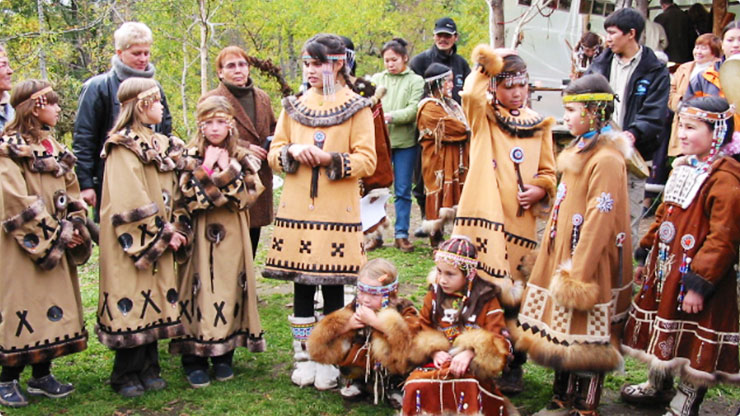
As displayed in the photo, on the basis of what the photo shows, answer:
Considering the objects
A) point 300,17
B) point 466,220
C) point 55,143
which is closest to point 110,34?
point 300,17

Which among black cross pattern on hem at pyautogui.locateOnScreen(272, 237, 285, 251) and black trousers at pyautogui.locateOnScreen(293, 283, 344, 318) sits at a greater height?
black cross pattern on hem at pyautogui.locateOnScreen(272, 237, 285, 251)

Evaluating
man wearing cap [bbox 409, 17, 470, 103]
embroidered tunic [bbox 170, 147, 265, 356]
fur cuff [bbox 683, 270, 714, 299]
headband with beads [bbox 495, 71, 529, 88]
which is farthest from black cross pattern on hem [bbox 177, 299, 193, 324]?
man wearing cap [bbox 409, 17, 470, 103]

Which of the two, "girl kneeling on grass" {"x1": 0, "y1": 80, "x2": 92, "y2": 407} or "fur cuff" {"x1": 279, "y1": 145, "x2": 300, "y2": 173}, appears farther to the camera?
"fur cuff" {"x1": 279, "y1": 145, "x2": 300, "y2": 173}

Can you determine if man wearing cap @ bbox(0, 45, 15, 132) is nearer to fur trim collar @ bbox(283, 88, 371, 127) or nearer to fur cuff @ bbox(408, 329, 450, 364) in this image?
fur trim collar @ bbox(283, 88, 371, 127)

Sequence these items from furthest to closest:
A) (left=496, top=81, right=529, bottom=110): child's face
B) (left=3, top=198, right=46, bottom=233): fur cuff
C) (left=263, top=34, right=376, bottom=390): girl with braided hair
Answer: (left=263, top=34, right=376, bottom=390): girl with braided hair < (left=496, top=81, right=529, bottom=110): child's face < (left=3, top=198, right=46, bottom=233): fur cuff

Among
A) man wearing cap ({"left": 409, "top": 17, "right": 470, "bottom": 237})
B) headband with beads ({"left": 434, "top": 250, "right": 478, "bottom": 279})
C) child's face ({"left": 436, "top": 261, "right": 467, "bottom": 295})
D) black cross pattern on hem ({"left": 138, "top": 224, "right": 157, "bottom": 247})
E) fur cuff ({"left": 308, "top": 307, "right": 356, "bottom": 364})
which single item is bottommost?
fur cuff ({"left": 308, "top": 307, "right": 356, "bottom": 364})

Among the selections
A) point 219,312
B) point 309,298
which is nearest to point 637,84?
point 309,298

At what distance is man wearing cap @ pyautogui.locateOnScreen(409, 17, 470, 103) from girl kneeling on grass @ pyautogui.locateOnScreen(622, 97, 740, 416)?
435cm

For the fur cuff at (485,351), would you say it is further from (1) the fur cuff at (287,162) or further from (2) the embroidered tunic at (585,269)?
(1) the fur cuff at (287,162)

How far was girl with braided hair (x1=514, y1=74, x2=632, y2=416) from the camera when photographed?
3.38 m

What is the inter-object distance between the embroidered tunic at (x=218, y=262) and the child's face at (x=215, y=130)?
124mm

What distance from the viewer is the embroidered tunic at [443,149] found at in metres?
6.88

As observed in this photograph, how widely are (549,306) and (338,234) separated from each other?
1327 millimetres

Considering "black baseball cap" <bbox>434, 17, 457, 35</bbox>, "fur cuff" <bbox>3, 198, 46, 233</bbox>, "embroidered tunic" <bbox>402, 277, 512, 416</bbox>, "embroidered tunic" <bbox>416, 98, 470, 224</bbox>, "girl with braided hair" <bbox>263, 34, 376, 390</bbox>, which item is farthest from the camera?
"black baseball cap" <bbox>434, 17, 457, 35</bbox>
